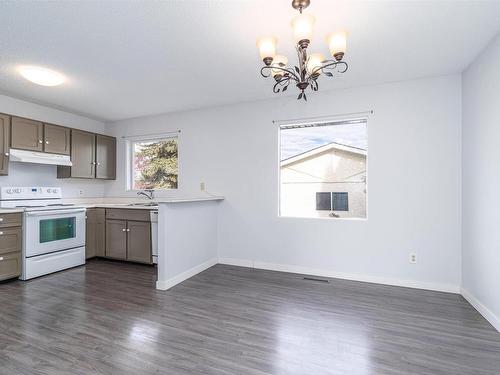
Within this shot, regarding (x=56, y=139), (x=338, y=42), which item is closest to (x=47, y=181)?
(x=56, y=139)

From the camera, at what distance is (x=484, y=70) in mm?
2398

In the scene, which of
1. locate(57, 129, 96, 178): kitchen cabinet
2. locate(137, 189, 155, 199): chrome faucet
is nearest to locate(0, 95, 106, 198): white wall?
locate(57, 129, 96, 178): kitchen cabinet

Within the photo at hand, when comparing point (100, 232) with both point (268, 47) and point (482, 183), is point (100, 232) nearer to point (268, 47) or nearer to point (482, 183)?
point (268, 47)

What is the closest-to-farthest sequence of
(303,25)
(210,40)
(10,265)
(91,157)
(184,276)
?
(303,25) → (210,40) → (10,265) → (184,276) → (91,157)

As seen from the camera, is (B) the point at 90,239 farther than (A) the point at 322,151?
Yes

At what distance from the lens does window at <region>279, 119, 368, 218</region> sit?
3.41 m

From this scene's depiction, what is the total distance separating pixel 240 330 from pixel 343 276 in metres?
1.73

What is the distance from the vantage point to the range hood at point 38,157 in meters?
3.46

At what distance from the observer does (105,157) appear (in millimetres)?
4762

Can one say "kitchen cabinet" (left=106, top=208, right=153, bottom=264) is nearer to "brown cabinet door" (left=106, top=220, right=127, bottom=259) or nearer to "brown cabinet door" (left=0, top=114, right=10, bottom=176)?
"brown cabinet door" (left=106, top=220, right=127, bottom=259)

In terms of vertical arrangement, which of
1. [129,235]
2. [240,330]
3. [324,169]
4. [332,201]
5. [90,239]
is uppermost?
[324,169]

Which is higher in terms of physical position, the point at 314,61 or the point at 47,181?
the point at 314,61

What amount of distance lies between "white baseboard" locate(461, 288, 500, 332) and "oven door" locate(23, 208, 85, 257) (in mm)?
4849

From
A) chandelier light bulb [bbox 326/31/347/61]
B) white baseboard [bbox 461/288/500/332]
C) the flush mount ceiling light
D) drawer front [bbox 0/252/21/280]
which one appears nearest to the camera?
chandelier light bulb [bbox 326/31/347/61]
